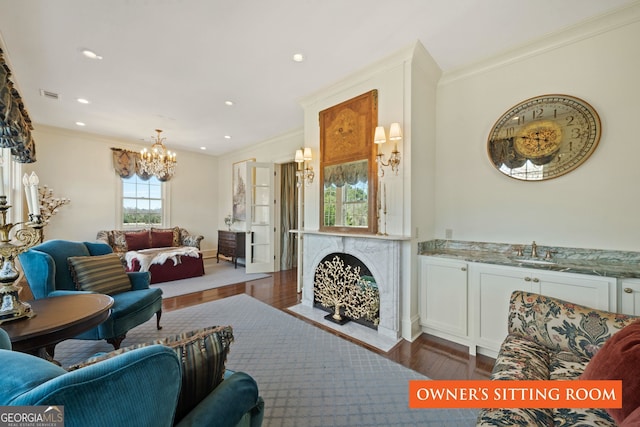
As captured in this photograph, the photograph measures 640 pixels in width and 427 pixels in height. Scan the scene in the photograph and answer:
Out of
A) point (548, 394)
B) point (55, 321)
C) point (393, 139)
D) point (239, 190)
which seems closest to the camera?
point (548, 394)

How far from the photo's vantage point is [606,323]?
4.65 feet

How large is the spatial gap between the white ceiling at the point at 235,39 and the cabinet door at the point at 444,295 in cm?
216

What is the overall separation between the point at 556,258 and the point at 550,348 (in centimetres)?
115

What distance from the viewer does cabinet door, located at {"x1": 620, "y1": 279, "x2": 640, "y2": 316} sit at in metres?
1.68

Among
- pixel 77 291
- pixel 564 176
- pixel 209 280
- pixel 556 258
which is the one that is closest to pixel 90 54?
pixel 77 291

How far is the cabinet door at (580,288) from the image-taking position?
1.75 meters

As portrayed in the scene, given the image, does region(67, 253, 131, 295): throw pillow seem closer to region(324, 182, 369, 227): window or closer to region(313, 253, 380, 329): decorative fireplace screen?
region(313, 253, 380, 329): decorative fireplace screen

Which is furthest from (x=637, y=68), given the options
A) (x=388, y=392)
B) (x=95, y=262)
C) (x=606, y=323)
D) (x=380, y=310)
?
(x=95, y=262)

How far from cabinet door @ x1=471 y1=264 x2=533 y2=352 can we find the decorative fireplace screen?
3.17 feet

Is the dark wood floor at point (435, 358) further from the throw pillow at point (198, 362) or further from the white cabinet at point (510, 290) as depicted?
the throw pillow at point (198, 362)

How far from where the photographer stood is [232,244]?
19.7ft

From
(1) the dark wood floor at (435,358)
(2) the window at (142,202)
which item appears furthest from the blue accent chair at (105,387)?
(2) the window at (142,202)

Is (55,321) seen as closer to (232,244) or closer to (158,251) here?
(158,251)

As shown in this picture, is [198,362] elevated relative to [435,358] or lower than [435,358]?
elevated
